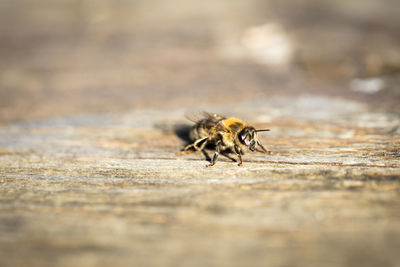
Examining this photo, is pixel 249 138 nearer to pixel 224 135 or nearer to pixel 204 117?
pixel 224 135

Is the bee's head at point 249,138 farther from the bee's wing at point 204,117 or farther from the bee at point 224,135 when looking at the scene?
the bee's wing at point 204,117

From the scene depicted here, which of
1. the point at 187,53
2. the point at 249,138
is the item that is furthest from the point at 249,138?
the point at 187,53

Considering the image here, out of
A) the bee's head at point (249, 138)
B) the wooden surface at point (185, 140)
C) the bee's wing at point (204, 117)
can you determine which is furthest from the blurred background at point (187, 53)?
the bee's head at point (249, 138)

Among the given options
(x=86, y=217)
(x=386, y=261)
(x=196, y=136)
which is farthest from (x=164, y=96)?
(x=386, y=261)

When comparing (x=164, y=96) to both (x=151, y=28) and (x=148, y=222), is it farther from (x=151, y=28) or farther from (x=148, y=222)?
(x=148, y=222)

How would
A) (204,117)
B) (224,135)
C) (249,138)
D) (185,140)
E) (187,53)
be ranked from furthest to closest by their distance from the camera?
(187,53), (204,117), (185,140), (224,135), (249,138)
